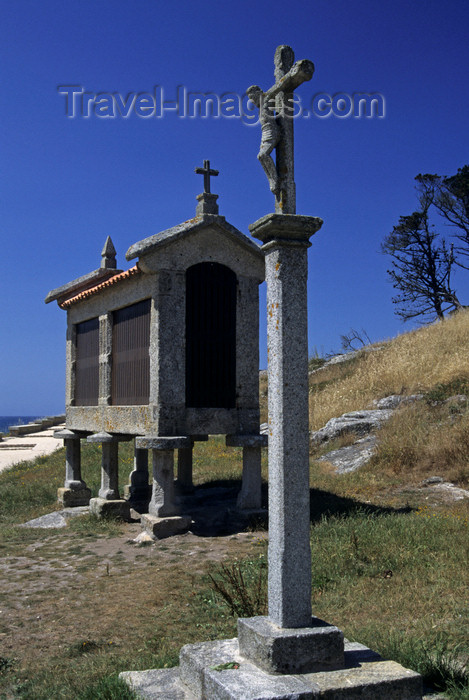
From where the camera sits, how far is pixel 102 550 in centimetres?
898

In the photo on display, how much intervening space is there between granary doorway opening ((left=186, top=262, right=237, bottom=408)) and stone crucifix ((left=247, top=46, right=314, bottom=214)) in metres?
5.56

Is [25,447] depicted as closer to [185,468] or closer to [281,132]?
[185,468]

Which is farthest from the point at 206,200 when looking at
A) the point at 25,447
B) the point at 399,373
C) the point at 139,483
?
the point at 25,447

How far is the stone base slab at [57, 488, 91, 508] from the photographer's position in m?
12.8

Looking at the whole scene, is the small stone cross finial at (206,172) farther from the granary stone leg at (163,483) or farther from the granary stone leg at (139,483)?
the granary stone leg at (139,483)

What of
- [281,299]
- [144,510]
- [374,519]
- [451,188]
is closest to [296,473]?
[281,299]

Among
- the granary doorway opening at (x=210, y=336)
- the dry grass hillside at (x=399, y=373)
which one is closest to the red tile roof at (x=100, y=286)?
the granary doorway opening at (x=210, y=336)

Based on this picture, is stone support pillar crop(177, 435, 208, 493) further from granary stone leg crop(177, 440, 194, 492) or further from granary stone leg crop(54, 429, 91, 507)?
granary stone leg crop(54, 429, 91, 507)

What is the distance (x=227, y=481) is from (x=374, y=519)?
4.91m

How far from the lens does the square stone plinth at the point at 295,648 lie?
3.75 m

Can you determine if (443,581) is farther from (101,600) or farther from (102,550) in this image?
(102,550)

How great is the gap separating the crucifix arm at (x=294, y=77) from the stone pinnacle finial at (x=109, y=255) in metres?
9.44

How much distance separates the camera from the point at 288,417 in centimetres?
410

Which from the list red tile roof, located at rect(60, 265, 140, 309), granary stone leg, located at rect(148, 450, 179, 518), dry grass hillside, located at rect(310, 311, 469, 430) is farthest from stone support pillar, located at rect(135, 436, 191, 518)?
dry grass hillside, located at rect(310, 311, 469, 430)
